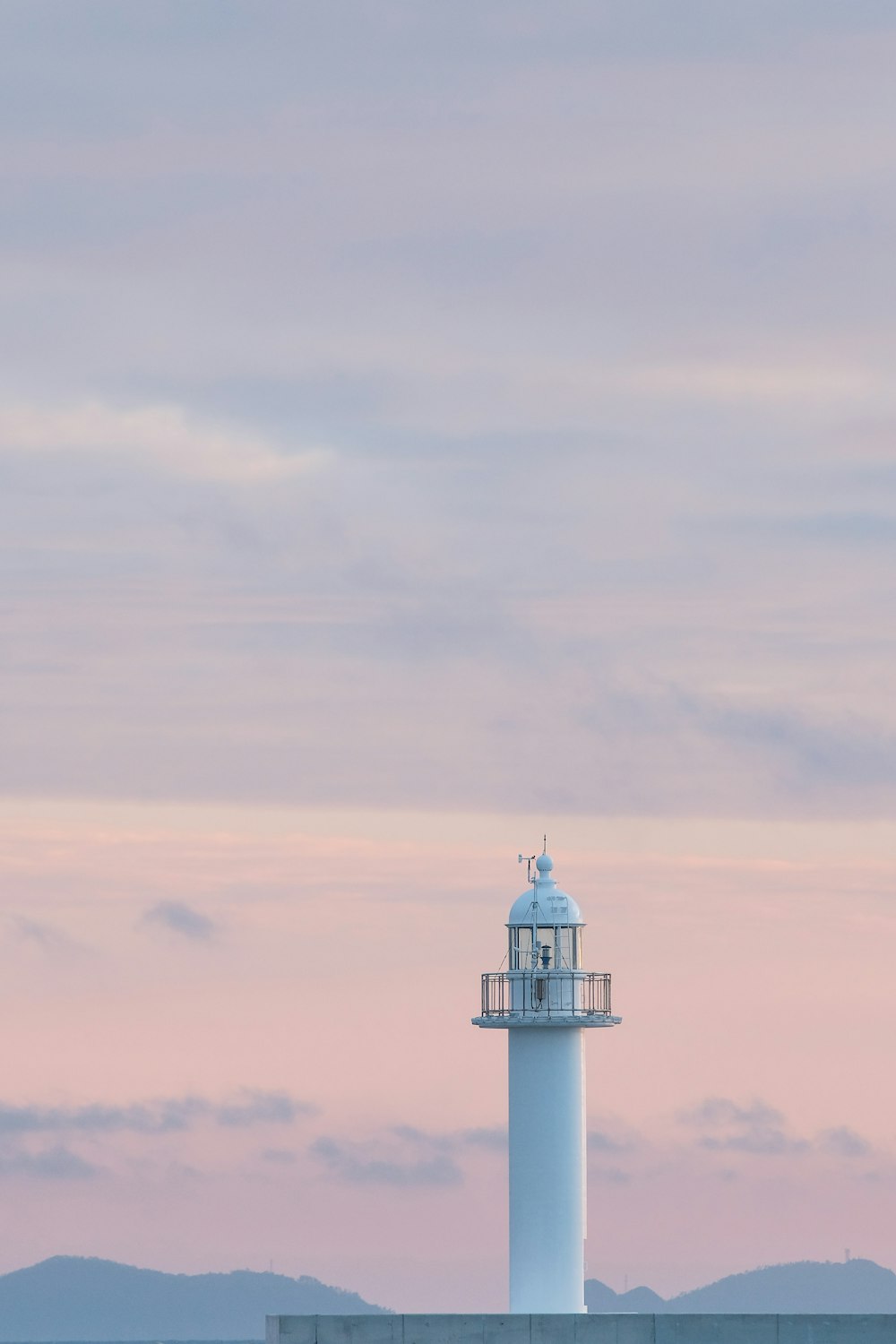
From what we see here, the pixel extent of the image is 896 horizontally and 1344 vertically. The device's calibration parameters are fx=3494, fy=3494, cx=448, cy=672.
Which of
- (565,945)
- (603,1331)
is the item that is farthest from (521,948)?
(603,1331)

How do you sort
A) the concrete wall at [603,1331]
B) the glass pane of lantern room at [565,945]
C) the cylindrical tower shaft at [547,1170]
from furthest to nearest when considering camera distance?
the glass pane of lantern room at [565,945]
the cylindrical tower shaft at [547,1170]
the concrete wall at [603,1331]

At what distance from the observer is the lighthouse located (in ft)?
253

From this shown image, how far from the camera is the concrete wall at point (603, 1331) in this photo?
2886 inches

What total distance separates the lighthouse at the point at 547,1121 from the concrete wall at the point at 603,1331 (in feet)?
11.0

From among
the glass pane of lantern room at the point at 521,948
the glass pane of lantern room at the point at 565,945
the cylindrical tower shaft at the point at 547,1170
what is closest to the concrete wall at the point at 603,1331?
the cylindrical tower shaft at the point at 547,1170

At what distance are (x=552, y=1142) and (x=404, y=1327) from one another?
6103mm

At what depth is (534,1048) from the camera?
77.8 metres

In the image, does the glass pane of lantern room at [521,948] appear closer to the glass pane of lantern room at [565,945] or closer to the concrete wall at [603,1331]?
the glass pane of lantern room at [565,945]

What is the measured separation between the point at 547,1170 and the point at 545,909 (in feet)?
19.4

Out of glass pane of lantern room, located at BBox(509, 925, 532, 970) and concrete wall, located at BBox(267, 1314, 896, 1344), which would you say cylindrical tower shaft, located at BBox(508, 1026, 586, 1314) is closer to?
glass pane of lantern room, located at BBox(509, 925, 532, 970)

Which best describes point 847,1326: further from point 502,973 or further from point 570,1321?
point 502,973

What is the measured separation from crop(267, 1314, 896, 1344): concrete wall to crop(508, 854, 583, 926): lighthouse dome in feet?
31.4

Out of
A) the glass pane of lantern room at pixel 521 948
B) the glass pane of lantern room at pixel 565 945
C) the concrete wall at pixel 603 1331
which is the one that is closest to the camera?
the concrete wall at pixel 603 1331

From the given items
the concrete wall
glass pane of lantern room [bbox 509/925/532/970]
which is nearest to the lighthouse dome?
glass pane of lantern room [bbox 509/925/532/970]
